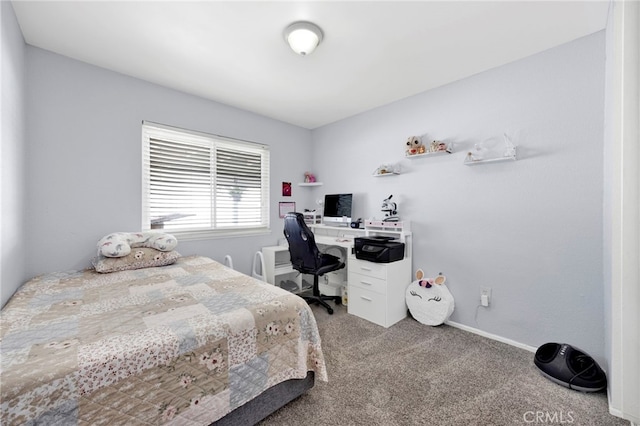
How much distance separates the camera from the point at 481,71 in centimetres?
244

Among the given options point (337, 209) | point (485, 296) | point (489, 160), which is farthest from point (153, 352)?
point (337, 209)

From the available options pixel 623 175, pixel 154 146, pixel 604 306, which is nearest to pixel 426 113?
pixel 623 175

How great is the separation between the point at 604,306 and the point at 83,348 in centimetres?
307

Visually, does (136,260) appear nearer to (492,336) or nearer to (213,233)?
(213,233)

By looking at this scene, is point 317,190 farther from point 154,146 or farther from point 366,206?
point 154,146

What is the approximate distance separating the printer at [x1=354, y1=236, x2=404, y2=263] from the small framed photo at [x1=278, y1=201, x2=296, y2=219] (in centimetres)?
137

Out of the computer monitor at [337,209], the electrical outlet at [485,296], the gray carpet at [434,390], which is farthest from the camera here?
the computer monitor at [337,209]

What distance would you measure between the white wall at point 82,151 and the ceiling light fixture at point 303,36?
1.65 m

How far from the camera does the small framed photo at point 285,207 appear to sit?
3807mm

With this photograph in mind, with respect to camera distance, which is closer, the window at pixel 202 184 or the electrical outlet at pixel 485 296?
the electrical outlet at pixel 485 296

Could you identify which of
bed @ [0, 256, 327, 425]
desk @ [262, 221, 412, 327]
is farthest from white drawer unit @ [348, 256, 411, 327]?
bed @ [0, 256, 327, 425]

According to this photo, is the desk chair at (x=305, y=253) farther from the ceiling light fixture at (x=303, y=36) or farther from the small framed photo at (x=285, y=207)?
the ceiling light fixture at (x=303, y=36)

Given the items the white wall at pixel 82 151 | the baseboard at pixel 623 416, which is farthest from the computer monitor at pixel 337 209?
the baseboard at pixel 623 416

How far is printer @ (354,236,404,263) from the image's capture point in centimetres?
264
